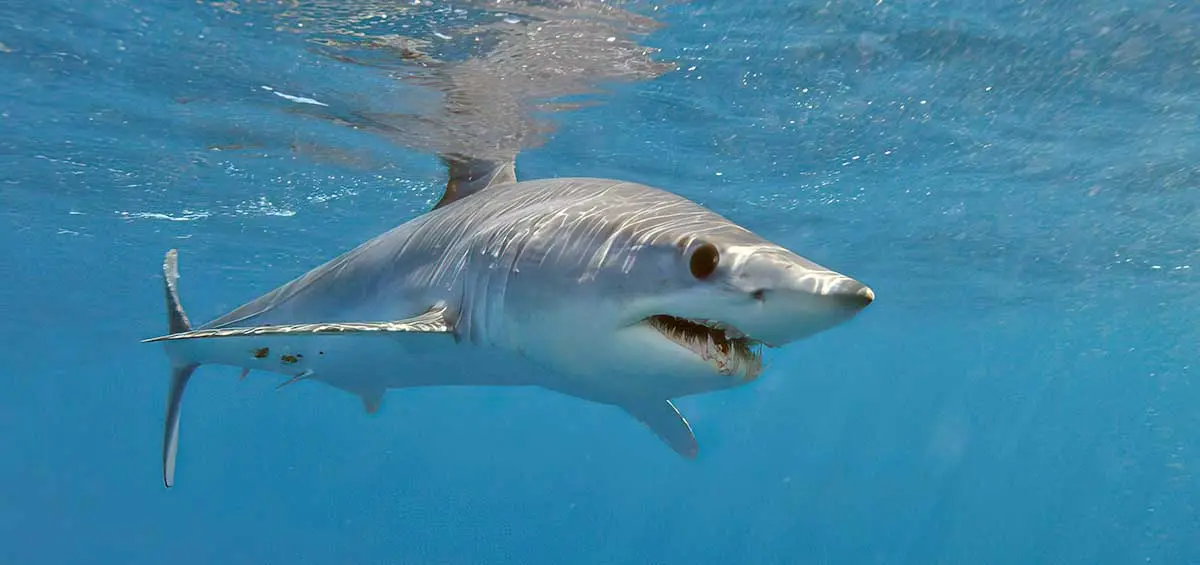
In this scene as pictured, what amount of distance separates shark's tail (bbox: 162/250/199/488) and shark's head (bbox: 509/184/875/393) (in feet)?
13.6

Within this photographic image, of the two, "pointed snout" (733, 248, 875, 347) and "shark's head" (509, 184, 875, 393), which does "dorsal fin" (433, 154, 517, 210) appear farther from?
"pointed snout" (733, 248, 875, 347)

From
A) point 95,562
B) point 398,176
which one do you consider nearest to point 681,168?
point 398,176

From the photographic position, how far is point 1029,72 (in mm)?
11039

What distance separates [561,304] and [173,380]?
176 inches

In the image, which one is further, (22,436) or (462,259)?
(22,436)

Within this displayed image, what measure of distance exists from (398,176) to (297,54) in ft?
18.3

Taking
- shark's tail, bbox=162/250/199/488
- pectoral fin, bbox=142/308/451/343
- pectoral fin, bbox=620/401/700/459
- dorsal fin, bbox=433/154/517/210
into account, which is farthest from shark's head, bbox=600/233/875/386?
shark's tail, bbox=162/250/199/488

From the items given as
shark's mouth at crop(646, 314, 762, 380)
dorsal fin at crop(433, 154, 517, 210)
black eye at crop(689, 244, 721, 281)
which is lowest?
dorsal fin at crop(433, 154, 517, 210)

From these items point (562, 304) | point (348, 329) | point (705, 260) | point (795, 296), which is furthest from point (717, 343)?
point (348, 329)

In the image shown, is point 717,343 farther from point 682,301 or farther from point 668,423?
point 668,423

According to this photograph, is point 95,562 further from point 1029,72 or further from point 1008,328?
point 1029,72

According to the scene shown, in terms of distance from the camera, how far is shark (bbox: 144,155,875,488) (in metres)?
2.84

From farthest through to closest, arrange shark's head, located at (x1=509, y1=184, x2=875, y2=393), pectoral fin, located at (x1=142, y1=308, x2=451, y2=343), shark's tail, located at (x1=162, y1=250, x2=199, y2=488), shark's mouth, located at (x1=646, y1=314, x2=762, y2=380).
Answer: shark's tail, located at (x1=162, y1=250, x2=199, y2=488)
pectoral fin, located at (x1=142, y1=308, x2=451, y2=343)
shark's mouth, located at (x1=646, y1=314, x2=762, y2=380)
shark's head, located at (x1=509, y1=184, x2=875, y2=393)

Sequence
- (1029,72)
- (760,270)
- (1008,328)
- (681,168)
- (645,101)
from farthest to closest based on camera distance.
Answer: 1. (1008,328)
2. (681,168)
3. (645,101)
4. (1029,72)
5. (760,270)
